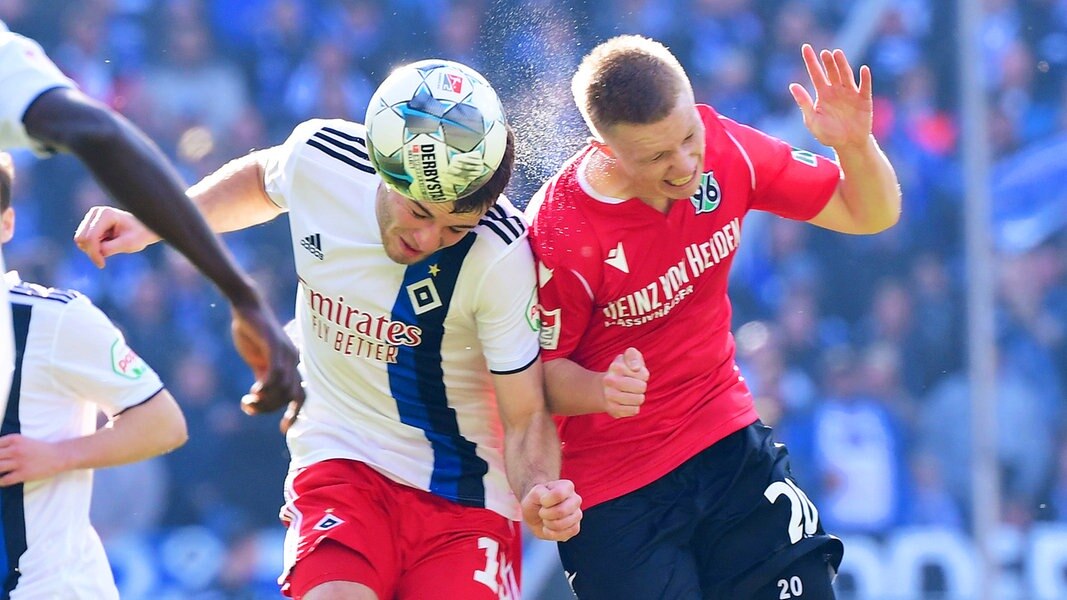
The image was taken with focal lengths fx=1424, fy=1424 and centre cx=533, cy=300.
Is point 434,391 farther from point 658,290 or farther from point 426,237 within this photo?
point 658,290

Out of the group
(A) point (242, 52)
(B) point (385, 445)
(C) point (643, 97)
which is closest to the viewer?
(C) point (643, 97)

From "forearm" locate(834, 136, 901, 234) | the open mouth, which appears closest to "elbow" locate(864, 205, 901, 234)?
"forearm" locate(834, 136, 901, 234)

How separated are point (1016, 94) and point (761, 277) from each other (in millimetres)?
1953

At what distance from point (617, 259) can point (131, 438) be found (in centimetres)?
169

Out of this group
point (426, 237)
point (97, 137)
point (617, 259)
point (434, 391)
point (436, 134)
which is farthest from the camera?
point (434, 391)

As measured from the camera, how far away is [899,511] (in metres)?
7.45

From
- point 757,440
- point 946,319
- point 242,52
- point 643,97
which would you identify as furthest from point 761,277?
point 643,97

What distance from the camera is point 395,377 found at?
4.05m

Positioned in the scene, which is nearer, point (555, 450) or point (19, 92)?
point (19, 92)

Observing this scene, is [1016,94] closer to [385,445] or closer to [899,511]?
[899,511]

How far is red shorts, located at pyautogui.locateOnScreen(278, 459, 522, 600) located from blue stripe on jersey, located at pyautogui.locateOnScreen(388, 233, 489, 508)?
0.07 m

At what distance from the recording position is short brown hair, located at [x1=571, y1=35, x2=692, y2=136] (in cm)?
379

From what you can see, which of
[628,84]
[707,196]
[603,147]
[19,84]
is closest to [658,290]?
[707,196]

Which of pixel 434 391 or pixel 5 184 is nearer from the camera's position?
pixel 434 391
